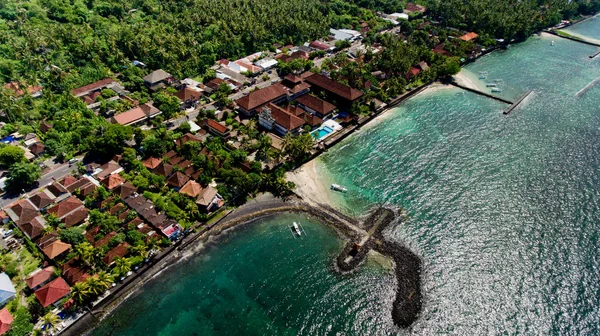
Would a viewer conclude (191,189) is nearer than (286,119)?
Yes

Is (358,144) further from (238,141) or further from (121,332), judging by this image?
(121,332)

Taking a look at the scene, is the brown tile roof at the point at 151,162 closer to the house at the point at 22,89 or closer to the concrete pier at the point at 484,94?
the house at the point at 22,89

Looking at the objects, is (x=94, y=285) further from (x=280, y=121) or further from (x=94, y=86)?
(x=94, y=86)

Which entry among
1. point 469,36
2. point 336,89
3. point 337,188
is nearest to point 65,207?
point 337,188

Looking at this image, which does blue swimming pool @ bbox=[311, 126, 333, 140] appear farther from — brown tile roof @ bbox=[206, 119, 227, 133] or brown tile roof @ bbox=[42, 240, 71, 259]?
brown tile roof @ bbox=[42, 240, 71, 259]

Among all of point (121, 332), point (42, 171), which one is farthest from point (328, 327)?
point (42, 171)

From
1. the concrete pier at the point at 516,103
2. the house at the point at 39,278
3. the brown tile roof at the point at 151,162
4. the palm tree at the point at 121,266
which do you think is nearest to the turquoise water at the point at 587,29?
the concrete pier at the point at 516,103

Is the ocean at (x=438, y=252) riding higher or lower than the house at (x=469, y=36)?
lower

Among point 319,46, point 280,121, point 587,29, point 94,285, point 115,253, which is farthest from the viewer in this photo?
point 587,29
